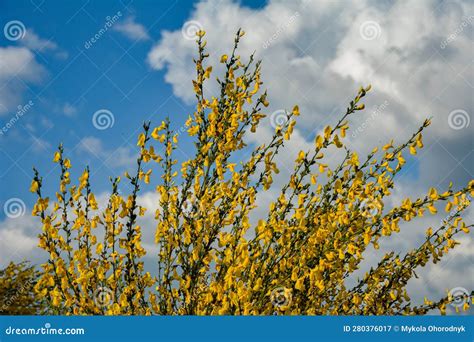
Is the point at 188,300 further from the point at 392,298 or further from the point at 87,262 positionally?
the point at 392,298

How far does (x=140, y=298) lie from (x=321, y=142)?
157cm

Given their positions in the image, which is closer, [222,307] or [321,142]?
[222,307]

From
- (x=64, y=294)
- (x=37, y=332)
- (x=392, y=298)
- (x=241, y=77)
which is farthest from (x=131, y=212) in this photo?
(x=392, y=298)

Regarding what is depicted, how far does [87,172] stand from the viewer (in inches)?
127

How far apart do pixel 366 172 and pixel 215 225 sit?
109 cm

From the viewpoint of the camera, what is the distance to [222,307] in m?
2.91

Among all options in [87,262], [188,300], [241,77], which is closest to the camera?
[188,300]

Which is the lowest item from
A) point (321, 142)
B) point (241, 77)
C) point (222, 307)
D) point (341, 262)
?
point (222, 307)

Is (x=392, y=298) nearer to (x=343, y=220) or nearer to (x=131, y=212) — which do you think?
(x=343, y=220)

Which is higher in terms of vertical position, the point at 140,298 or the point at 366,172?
the point at 366,172

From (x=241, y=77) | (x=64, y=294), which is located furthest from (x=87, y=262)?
(x=241, y=77)

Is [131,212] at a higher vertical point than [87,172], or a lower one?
lower

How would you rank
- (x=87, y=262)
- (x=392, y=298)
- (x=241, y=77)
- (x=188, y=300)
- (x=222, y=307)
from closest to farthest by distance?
(x=222, y=307) < (x=188, y=300) < (x=87, y=262) < (x=241, y=77) < (x=392, y=298)

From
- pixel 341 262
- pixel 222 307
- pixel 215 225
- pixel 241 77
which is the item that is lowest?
pixel 222 307
